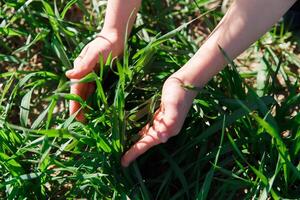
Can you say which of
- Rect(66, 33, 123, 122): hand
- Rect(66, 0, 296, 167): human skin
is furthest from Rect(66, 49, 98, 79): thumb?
Rect(66, 0, 296, 167): human skin

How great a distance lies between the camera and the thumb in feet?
4.11

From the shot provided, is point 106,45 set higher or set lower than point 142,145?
higher

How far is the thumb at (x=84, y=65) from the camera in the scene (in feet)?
4.11

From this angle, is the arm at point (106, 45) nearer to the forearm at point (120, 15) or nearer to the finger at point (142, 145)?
the forearm at point (120, 15)

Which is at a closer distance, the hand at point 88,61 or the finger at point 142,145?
the finger at point 142,145

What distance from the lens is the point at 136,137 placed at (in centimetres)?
119

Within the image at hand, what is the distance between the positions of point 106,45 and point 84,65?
0.27 ft

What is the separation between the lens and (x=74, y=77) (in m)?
1.26

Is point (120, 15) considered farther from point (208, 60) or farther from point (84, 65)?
point (208, 60)

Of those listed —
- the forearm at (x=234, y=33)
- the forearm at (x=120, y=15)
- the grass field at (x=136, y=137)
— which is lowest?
the grass field at (x=136, y=137)

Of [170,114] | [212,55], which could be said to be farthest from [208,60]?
[170,114]

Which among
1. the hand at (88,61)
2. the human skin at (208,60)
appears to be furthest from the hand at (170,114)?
the hand at (88,61)

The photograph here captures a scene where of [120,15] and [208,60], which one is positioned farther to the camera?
[120,15]

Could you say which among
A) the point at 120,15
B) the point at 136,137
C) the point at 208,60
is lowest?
the point at 136,137
